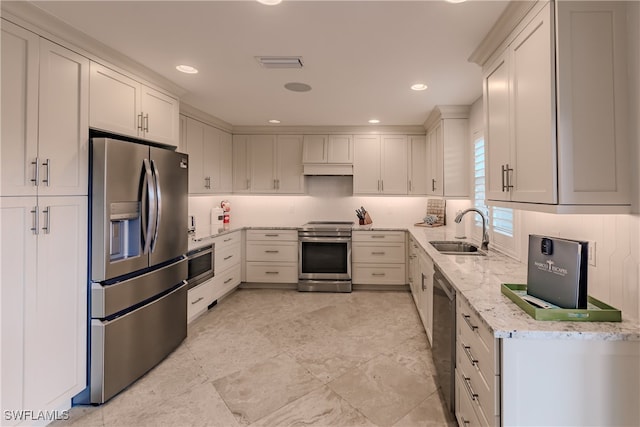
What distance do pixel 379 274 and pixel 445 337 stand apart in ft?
8.31

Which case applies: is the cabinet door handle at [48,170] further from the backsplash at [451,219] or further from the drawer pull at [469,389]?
the drawer pull at [469,389]

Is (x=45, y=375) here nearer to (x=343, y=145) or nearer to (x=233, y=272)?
(x=233, y=272)

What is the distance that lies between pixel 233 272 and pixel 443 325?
3128 millimetres

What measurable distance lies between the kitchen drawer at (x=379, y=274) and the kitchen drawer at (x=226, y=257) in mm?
1710

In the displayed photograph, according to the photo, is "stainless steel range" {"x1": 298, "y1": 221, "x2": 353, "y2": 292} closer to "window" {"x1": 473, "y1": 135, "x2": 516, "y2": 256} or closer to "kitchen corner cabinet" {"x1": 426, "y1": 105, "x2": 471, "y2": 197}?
"kitchen corner cabinet" {"x1": 426, "y1": 105, "x2": 471, "y2": 197}

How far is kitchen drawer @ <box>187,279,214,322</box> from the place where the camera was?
3309mm

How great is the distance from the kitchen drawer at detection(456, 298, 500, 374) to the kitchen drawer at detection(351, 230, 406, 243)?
2.71m

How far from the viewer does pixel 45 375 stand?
1.83 m

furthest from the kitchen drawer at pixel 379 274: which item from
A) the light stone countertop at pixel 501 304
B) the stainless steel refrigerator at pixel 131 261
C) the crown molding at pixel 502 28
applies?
the crown molding at pixel 502 28

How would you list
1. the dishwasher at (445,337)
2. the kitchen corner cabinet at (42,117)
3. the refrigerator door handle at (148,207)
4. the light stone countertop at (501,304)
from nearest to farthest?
the light stone countertop at (501,304)
the kitchen corner cabinet at (42,117)
the dishwasher at (445,337)
the refrigerator door handle at (148,207)

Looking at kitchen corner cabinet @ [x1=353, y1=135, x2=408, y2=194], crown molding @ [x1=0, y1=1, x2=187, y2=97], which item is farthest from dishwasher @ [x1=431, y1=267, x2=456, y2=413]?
crown molding @ [x1=0, y1=1, x2=187, y2=97]

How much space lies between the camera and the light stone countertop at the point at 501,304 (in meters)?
1.17

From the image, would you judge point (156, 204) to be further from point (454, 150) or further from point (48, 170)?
point (454, 150)

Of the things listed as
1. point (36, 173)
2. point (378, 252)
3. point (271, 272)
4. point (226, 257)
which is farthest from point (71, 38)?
point (378, 252)
